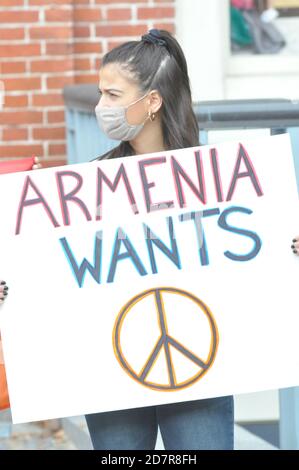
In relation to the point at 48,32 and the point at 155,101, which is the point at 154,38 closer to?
the point at 155,101

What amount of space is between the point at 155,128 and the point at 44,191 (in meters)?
0.34

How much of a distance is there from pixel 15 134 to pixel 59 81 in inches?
14.3

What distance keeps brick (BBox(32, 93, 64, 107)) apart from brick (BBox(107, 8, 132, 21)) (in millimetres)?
519

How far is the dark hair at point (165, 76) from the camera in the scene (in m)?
3.00

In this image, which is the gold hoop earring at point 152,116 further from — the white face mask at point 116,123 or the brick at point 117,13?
the brick at point 117,13

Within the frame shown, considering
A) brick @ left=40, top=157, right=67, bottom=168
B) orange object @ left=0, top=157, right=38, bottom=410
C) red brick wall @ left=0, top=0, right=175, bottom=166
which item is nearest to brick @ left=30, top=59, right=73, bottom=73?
red brick wall @ left=0, top=0, right=175, bottom=166

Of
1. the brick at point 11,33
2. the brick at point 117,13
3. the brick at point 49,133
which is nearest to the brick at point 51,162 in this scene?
the brick at point 49,133

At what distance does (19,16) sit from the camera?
20.1 ft

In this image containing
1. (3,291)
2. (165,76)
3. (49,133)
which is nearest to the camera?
(3,291)

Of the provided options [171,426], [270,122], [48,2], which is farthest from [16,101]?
[171,426]

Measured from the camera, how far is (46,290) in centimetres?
296

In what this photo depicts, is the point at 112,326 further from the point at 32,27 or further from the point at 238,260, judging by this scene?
the point at 32,27

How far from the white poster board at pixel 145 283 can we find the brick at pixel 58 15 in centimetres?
327
